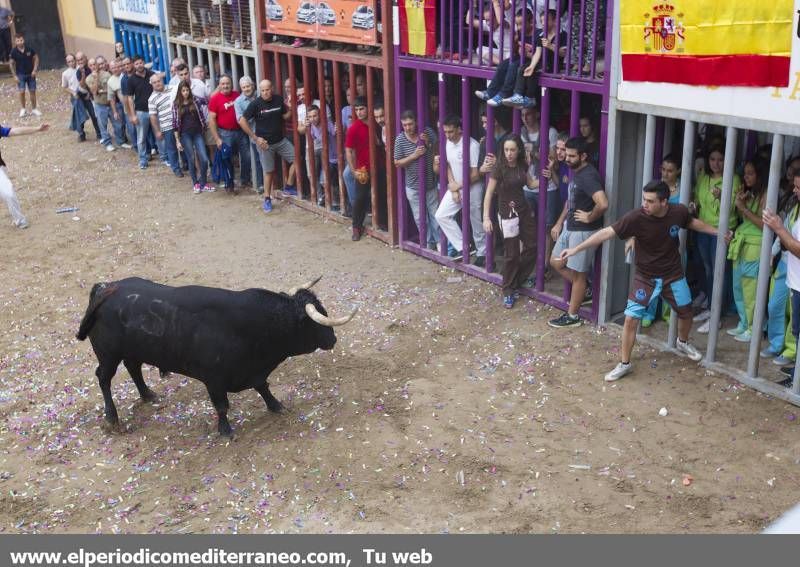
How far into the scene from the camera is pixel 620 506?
595 cm

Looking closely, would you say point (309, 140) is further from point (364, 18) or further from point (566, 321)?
point (566, 321)

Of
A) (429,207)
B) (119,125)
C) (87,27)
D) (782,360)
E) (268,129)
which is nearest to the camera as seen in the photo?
(782,360)

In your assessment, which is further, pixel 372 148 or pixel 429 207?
pixel 372 148

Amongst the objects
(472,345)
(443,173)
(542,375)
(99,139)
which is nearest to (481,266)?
(443,173)

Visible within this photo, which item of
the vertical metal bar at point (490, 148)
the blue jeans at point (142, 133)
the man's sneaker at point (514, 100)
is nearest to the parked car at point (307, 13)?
the vertical metal bar at point (490, 148)

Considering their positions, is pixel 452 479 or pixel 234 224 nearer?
pixel 452 479

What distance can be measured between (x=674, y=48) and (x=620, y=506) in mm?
3713

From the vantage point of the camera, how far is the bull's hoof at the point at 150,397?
7.71 meters

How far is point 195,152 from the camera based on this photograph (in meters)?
14.4

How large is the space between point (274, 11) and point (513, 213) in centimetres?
579

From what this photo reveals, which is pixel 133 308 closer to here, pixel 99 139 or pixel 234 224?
pixel 234 224

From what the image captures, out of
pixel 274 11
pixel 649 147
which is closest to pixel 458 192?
pixel 649 147

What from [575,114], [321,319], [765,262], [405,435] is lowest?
[405,435]

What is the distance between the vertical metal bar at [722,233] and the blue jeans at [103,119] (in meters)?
13.0
